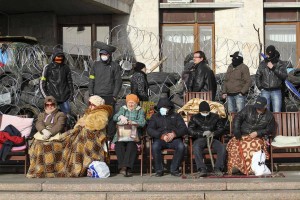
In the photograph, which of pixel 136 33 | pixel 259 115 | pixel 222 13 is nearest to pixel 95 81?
pixel 259 115

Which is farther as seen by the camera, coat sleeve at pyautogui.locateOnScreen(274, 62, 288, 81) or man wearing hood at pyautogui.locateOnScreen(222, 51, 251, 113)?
man wearing hood at pyautogui.locateOnScreen(222, 51, 251, 113)

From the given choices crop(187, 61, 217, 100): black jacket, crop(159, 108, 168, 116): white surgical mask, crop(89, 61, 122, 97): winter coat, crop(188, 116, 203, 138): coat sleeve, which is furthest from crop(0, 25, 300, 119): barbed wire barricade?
crop(188, 116, 203, 138): coat sleeve

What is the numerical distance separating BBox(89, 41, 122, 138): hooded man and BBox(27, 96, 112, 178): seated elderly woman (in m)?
1.15

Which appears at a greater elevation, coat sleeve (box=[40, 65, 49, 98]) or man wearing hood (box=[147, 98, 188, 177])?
coat sleeve (box=[40, 65, 49, 98])

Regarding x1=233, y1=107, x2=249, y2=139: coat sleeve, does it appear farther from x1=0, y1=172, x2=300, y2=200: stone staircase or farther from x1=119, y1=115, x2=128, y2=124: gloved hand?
x1=119, y1=115, x2=128, y2=124: gloved hand

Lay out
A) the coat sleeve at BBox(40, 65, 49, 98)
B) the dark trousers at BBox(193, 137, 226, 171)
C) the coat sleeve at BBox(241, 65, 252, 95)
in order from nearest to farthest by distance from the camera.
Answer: the dark trousers at BBox(193, 137, 226, 171) < the coat sleeve at BBox(40, 65, 49, 98) < the coat sleeve at BBox(241, 65, 252, 95)

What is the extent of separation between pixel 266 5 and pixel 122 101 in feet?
25.2

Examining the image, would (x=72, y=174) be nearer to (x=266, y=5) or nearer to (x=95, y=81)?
(x=95, y=81)

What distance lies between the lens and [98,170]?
474 inches

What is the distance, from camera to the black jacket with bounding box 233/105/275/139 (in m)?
12.4

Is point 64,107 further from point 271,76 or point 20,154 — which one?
point 271,76

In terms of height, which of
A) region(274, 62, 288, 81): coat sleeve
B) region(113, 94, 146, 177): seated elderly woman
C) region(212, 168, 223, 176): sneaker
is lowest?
region(212, 168, 223, 176): sneaker

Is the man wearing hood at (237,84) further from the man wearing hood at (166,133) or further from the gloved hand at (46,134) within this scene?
the gloved hand at (46,134)

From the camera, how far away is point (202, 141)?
485 inches
